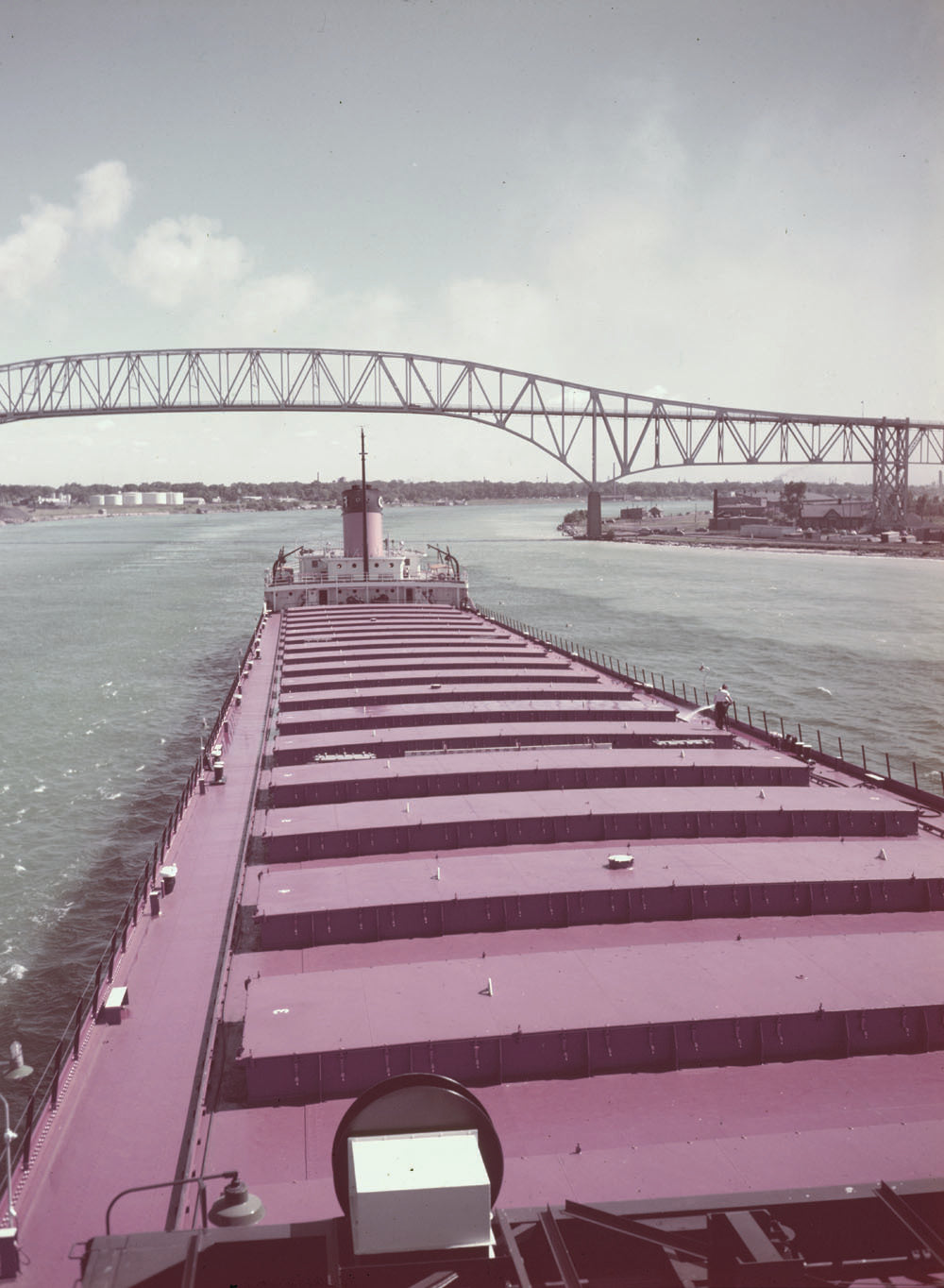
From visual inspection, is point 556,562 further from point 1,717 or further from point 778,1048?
point 778,1048

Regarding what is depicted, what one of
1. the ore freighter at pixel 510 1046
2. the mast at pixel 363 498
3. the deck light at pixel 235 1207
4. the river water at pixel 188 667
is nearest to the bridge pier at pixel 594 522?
the river water at pixel 188 667

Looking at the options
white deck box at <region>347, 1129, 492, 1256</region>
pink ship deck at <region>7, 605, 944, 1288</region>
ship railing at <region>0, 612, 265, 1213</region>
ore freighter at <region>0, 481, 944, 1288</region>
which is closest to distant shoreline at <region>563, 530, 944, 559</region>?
pink ship deck at <region>7, 605, 944, 1288</region>

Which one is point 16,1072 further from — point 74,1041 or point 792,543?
point 792,543

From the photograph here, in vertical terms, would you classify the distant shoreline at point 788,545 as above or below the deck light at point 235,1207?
above

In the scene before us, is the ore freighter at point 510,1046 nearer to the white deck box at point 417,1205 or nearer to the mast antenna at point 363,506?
the white deck box at point 417,1205

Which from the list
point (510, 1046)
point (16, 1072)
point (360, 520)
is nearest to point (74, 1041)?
point (16, 1072)

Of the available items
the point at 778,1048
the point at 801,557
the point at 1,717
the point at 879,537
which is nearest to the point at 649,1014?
the point at 778,1048

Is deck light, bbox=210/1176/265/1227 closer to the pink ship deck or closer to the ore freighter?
the ore freighter
